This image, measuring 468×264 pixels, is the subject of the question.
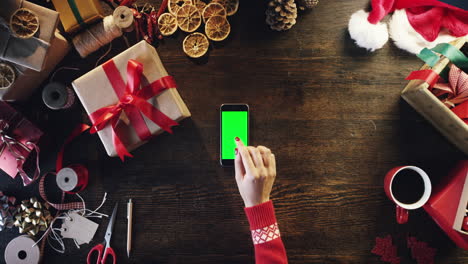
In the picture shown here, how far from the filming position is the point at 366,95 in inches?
44.1

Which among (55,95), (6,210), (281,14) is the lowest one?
(6,210)

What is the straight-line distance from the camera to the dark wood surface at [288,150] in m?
1.12

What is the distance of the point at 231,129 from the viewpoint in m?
1.10

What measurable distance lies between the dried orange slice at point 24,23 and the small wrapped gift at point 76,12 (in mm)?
136

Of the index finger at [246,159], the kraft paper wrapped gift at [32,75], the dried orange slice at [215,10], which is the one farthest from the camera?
the dried orange slice at [215,10]

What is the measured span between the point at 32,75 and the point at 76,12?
264mm

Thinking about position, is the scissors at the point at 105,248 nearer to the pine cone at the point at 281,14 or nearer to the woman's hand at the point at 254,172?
the woman's hand at the point at 254,172

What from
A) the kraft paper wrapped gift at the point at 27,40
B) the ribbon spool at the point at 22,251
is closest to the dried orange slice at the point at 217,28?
the kraft paper wrapped gift at the point at 27,40

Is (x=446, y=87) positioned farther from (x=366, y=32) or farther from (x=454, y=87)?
(x=366, y=32)

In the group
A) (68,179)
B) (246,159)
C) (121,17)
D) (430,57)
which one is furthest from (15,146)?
(430,57)

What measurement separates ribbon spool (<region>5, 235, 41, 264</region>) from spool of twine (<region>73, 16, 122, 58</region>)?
28.3 inches

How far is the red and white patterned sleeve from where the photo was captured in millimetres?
907

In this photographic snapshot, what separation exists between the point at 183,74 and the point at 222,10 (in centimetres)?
27

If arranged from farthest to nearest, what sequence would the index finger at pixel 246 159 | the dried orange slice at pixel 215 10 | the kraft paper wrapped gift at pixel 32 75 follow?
the dried orange slice at pixel 215 10 < the kraft paper wrapped gift at pixel 32 75 < the index finger at pixel 246 159
